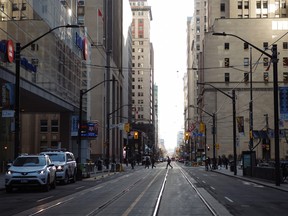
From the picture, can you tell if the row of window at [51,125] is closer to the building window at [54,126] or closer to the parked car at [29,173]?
the building window at [54,126]

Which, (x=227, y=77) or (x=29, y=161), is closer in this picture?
(x=29, y=161)

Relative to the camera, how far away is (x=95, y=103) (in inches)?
3937

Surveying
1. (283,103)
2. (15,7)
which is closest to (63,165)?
(283,103)

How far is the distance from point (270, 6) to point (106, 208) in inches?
4094

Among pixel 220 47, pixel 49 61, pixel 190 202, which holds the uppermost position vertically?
pixel 220 47

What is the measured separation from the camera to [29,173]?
24.5 m

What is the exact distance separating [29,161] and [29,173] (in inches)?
50.5

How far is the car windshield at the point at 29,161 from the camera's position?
25.5 metres

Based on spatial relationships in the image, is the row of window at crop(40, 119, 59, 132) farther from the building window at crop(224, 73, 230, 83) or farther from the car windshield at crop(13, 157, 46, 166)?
the car windshield at crop(13, 157, 46, 166)

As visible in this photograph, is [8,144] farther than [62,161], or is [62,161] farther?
[8,144]

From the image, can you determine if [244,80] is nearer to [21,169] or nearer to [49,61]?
[49,61]

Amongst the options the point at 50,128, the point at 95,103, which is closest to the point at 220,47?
the point at 95,103

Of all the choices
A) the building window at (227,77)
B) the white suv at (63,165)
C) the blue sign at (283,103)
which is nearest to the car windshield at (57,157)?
the white suv at (63,165)

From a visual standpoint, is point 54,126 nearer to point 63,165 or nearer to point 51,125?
point 51,125
